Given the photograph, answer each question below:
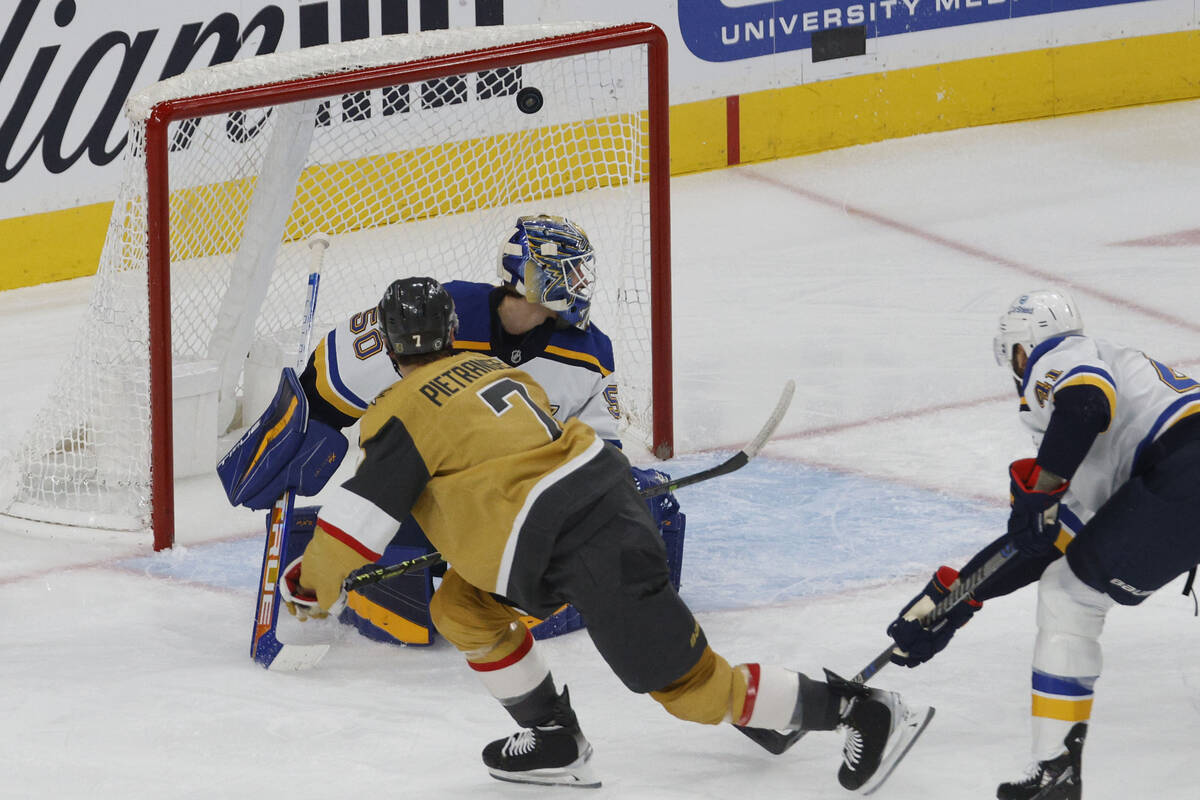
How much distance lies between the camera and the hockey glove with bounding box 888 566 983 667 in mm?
3168

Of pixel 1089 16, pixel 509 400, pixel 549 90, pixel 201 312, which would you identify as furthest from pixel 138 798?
pixel 1089 16

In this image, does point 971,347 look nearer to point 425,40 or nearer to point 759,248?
point 759,248

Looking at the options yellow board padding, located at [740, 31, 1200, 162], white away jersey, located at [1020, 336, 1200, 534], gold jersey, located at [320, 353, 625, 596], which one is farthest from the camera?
yellow board padding, located at [740, 31, 1200, 162]

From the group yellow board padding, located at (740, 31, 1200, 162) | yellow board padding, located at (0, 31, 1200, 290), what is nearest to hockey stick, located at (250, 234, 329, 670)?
yellow board padding, located at (0, 31, 1200, 290)

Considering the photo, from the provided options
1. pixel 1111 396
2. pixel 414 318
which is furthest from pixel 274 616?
pixel 1111 396

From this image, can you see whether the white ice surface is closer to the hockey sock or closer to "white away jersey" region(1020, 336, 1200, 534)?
the hockey sock

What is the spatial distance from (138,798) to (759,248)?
3769 mm

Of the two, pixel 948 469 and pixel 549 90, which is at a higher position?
pixel 549 90

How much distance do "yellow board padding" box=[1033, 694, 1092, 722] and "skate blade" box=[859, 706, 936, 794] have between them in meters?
0.23

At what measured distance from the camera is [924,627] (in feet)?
10.4

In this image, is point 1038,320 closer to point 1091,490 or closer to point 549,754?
point 1091,490

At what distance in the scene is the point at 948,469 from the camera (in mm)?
4547

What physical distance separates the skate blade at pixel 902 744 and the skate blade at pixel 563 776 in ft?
1.40

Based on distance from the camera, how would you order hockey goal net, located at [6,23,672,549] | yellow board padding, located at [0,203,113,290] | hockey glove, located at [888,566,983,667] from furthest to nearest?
1. yellow board padding, located at [0,203,113,290]
2. hockey goal net, located at [6,23,672,549]
3. hockey glove, located at [888,566,983,667]
